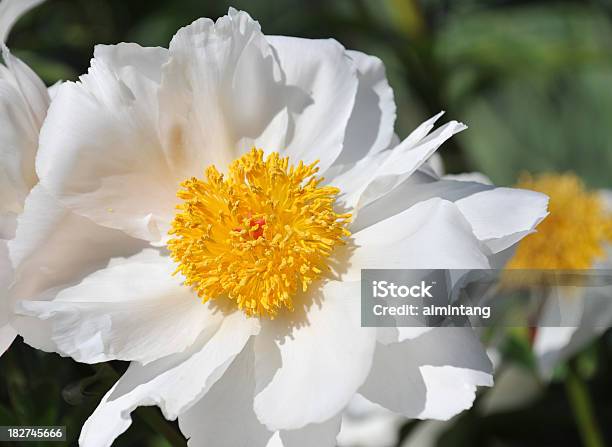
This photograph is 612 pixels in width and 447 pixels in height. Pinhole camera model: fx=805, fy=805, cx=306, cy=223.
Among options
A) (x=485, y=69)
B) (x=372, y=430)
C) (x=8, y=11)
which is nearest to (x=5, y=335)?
(x=8, y=11)

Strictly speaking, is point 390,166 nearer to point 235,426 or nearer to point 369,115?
point 369,115

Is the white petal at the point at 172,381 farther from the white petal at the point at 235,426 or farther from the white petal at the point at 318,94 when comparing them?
the white petal at the point at 318,94

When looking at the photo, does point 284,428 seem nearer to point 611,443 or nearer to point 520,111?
point 611,443

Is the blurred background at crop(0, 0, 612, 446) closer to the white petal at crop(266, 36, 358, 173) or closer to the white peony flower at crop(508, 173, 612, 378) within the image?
the white peony flower at crop(508, 173, 612, 378)

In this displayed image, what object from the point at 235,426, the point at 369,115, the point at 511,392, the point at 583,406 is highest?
the point at 369,115

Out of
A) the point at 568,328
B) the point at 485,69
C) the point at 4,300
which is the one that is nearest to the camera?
the point at 4,300

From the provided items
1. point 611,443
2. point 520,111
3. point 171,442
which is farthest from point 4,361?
point 520,111

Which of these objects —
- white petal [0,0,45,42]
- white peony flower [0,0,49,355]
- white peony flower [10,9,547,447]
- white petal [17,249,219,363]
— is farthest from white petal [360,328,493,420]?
white petal [0,0,45,42]

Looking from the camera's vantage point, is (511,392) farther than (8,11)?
Yes
